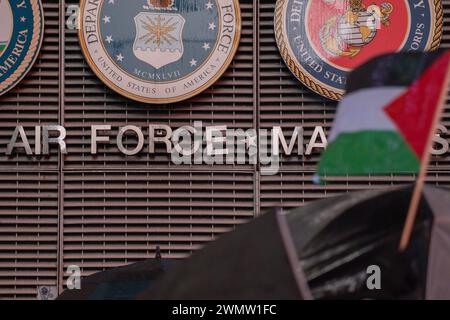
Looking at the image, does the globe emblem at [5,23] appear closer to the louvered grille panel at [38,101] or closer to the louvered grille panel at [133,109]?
the louvered grille panel at [38,101]

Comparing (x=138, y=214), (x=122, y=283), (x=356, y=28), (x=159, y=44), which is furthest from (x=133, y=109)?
(x=122, y=283)

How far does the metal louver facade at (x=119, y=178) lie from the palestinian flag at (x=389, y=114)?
19.4ft

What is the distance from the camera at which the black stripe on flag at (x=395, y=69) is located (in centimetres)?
520

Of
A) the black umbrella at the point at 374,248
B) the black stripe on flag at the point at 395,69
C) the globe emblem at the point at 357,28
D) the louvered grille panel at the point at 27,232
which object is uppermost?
the globe emblem at the point at 357,28

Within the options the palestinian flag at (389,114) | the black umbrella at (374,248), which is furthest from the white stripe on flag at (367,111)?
the black umbrella at (374,248)

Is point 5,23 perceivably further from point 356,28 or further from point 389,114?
point 389,114

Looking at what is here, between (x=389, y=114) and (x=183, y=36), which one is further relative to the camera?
(x=183, y=36)

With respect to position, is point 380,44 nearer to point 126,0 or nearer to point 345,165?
point 126,0

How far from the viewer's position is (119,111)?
11.3 metres

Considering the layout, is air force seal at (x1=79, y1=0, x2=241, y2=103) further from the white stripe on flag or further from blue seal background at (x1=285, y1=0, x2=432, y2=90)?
the white stripe on flag

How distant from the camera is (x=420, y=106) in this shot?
518 cm

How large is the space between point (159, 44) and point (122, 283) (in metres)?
3.46

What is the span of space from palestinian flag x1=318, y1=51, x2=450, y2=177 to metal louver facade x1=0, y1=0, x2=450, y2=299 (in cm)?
591
